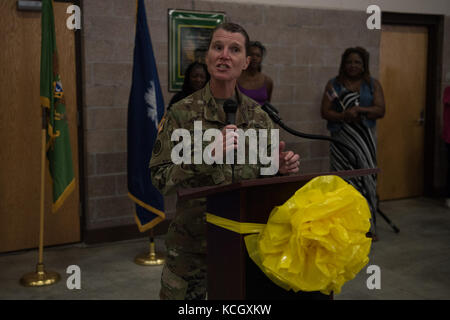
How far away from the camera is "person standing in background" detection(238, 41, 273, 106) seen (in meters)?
3.89

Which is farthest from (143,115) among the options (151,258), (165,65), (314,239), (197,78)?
(314,239)

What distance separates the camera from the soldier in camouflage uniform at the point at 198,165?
1.31m

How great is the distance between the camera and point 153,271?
10.9 ft

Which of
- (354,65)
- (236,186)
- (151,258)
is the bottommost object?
(151,258)

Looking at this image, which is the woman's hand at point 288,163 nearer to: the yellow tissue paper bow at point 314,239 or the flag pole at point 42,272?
the yellow tissue paper bow at point 314,239

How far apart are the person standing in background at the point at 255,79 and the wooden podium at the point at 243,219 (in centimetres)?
274

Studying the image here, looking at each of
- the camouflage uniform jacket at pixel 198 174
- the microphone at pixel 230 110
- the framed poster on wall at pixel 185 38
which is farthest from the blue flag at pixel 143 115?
the microphone at pixel 230 110

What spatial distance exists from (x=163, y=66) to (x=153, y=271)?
161 centimetres

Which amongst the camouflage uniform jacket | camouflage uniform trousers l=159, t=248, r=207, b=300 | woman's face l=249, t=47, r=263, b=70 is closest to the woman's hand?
the camouflage uniform jacket

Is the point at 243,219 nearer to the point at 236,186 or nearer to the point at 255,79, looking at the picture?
the point at 236,186

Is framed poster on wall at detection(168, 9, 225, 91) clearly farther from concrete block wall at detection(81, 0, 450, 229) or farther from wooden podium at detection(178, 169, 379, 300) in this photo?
wooden podium at detection(178, 169, 379, 300)

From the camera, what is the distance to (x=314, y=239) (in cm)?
102

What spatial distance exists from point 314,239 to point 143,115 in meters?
2.44

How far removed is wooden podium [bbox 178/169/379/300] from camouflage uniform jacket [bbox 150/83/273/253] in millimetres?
141
